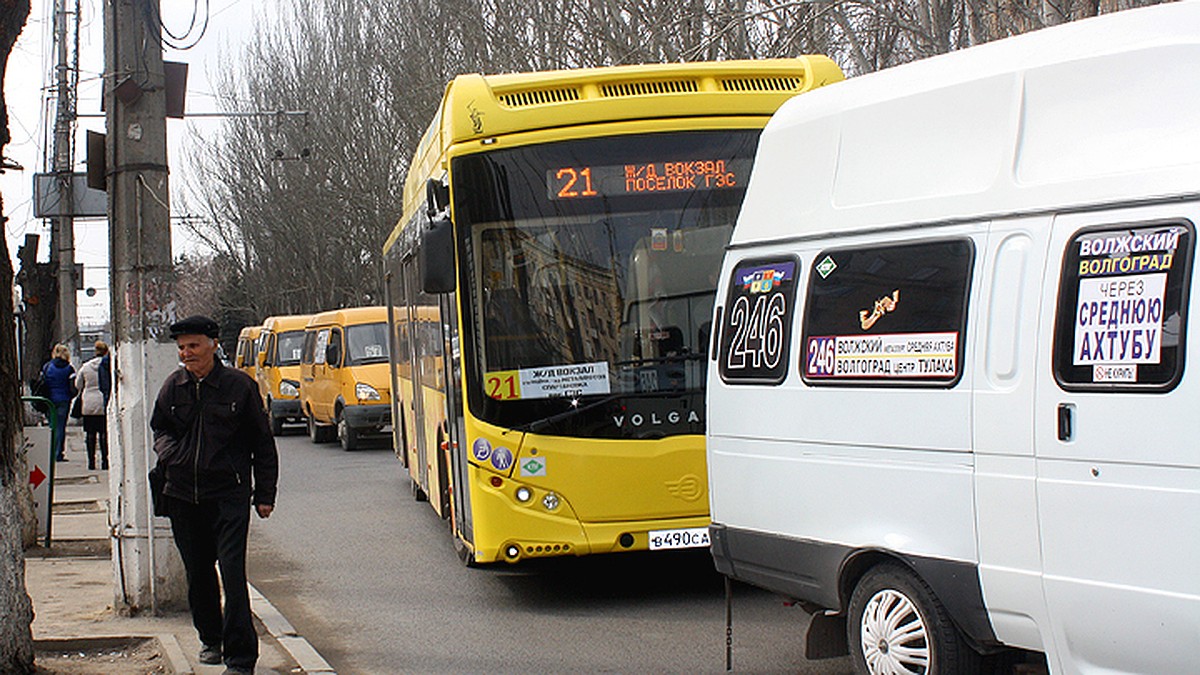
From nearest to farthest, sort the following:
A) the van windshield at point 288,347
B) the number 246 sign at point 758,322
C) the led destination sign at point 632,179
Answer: the number 246 sign at point 758,322 < the led destination sign at point 632,179 < the van windshield at point 288,347

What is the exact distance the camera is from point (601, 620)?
882cm

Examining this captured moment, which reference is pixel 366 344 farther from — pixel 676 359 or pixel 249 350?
pixel 676 359

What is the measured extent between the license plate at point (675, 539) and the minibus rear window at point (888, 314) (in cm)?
265

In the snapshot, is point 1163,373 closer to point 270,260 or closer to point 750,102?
point 750,102

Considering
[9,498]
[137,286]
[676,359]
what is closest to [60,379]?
[137,286]

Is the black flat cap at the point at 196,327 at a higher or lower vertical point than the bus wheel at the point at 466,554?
higher

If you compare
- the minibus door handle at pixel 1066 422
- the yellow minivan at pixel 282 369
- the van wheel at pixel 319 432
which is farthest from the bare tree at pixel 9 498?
the yellow minivan at pixel 282 369

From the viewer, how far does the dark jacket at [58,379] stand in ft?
71.7

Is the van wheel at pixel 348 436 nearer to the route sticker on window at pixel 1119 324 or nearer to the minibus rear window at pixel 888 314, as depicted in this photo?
the minibus rear window at pixel 888 314

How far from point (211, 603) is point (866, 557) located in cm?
328

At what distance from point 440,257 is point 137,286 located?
5.79 ft

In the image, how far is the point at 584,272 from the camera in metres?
8.95

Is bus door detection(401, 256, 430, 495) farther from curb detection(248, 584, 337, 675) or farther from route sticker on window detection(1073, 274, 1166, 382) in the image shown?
route sticker on window detection(1073, 274, 1166, 382)

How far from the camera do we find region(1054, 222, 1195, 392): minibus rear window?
473cm
